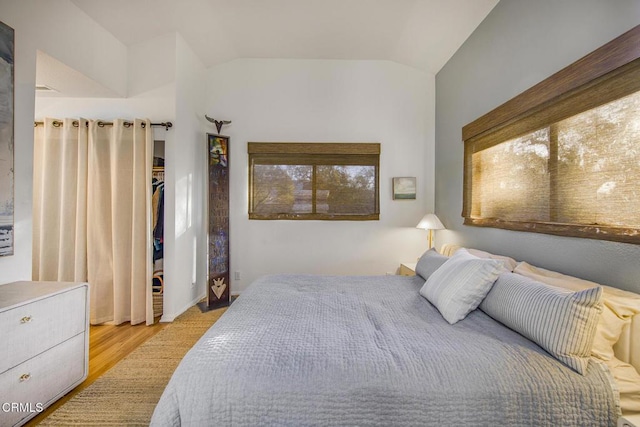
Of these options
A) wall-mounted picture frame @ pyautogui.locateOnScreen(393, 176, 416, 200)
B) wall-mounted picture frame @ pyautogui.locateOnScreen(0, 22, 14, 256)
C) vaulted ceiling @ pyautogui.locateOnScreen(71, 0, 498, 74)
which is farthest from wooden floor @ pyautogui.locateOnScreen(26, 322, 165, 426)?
wall-mounted picture frame @ pyautogui.locateOnScreen(393, 176, 416, 200)

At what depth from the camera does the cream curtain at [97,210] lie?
2643mm

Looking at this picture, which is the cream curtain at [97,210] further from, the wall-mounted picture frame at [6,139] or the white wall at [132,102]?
the wall-mounted picture frame at [6,139]

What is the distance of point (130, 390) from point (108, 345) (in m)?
0.86

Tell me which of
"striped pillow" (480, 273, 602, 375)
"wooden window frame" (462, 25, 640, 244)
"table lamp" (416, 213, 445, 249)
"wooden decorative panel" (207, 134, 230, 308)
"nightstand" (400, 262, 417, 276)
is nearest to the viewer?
"striped pillow" (480, 273, 602, 375)

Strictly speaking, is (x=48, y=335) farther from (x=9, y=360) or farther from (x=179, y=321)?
(x=179, y=321)

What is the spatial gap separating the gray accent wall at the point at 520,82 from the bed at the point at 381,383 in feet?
2.20

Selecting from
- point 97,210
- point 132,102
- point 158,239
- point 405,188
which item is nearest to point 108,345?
point 158,239

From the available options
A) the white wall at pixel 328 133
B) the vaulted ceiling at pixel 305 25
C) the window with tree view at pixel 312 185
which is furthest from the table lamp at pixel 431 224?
the vaulted ceiling at pixel 305 25

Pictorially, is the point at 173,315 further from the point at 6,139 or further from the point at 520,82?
the point at 520,82

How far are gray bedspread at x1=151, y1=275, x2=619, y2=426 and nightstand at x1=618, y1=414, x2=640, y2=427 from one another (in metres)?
0.02

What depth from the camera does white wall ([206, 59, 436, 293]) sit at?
11.4ft

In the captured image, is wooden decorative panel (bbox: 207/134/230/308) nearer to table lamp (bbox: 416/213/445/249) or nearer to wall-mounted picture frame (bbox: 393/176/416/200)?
wall-mounted picture frame (bbox: 393/176/416/200)

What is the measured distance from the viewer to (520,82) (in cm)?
199

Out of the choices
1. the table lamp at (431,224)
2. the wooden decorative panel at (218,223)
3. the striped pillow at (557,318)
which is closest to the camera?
the striped pillow at (557,318)
